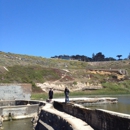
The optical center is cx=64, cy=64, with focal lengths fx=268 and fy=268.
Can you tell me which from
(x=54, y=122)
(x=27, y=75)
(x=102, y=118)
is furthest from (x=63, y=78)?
(x=102, y=118)

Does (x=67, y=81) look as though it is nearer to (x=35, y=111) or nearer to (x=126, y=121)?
(x=35, y=111)

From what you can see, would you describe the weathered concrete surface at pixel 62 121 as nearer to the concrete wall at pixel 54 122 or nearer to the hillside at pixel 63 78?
the concrete wall at pixel 54 122

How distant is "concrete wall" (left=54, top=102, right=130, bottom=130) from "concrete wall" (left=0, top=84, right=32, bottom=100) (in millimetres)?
17099

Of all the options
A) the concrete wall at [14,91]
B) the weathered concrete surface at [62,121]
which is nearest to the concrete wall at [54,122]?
the weathered concrete surface at [62,121]

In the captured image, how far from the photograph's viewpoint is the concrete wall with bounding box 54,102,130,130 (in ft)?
32.7

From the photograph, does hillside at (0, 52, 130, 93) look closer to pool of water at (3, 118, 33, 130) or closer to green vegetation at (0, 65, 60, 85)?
green vegetation at (0, 65, 60, 85)

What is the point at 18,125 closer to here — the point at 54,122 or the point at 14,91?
the point at 54,122

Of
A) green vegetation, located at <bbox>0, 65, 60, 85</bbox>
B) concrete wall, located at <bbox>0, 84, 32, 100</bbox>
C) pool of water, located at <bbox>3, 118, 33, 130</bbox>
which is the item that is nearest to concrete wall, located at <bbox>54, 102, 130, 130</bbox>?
pool of water, located at <bbox>3, 118, 33, 130</bbox>

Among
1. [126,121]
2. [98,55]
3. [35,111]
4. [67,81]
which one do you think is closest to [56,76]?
[67,81]

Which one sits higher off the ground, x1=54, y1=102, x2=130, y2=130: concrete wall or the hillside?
the hillside

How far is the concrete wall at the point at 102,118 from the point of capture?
9.95 m

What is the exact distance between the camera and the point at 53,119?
17125 mm

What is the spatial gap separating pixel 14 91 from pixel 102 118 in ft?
77.7

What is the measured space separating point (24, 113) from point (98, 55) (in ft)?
486
